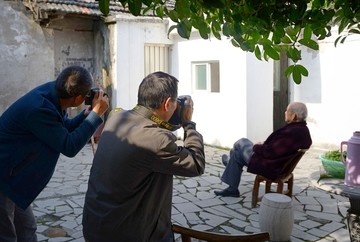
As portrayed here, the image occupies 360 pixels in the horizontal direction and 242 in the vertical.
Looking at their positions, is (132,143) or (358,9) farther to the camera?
(132,143)

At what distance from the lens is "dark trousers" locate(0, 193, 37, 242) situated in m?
2.80

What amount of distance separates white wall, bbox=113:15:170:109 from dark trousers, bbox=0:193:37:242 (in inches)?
319

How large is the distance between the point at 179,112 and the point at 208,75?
27.0 feet

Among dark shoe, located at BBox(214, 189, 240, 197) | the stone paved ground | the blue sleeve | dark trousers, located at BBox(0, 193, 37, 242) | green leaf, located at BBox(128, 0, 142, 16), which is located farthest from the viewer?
dark shoe, located at BBox(214, 189, 240, 197)

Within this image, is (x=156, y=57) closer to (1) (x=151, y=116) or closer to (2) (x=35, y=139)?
(2) (x=35, y=139)

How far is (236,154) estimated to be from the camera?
5.96 m

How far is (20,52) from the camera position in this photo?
11.1m

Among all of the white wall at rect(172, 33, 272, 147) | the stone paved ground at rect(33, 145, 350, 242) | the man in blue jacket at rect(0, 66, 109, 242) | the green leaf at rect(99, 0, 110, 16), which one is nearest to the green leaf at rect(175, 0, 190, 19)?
the green leaf at rect(99, 0, 110, 16)

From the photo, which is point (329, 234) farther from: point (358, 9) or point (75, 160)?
point (75, 160)

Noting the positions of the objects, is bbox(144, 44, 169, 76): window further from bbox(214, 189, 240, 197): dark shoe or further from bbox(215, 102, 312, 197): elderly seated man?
bbox(215, 102, 312, 197): elderly seated man

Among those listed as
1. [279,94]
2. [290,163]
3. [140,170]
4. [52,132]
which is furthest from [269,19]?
[279,94]

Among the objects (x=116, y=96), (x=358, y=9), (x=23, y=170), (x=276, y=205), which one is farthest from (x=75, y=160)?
(x=358, y=9)

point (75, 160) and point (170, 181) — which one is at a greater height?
point (170, 181)

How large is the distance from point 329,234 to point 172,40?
8.11 metres
